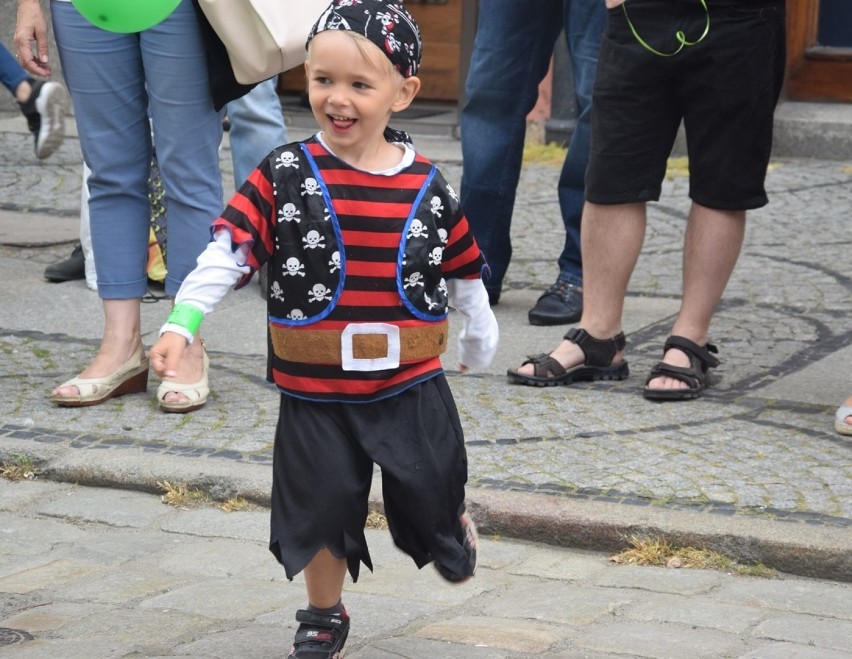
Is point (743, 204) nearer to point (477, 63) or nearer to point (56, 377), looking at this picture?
point (477, 63)

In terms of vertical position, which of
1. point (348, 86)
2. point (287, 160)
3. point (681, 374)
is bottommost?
point (681, 374)

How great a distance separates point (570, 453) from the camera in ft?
12.3

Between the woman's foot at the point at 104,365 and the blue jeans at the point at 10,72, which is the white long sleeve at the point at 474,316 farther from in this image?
the blue jeans at the point at 10,72

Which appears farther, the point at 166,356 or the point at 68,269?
the point at 68,269

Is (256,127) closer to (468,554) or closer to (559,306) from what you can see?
(559,306)

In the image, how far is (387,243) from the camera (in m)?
2.55

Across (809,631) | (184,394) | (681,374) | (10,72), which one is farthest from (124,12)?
(10,72)

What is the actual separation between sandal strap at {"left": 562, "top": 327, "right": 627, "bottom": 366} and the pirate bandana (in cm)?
190

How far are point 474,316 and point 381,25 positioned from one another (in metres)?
0.56

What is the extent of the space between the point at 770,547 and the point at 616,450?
2.18 ft

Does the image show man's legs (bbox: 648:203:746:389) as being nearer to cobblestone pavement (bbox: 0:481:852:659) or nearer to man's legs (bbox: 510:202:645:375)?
man's legs (bbox: 510:202:645:375)

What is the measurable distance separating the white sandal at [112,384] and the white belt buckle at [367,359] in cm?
178

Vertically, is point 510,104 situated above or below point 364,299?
below

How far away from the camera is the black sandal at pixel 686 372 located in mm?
4199
